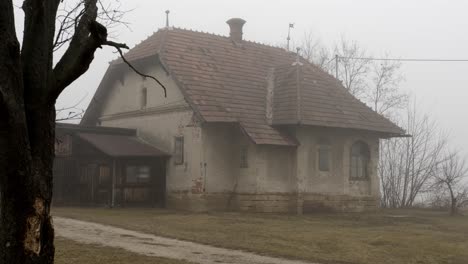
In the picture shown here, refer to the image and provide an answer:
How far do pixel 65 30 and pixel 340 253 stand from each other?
7.51m

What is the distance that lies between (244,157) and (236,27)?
28.8 feet

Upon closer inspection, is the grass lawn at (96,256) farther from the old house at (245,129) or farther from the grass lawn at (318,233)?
the old house at (245,129)

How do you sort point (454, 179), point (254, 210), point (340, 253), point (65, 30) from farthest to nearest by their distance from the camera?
point (454, 179), point (254, 210), point (340, 253), point (65, 30)

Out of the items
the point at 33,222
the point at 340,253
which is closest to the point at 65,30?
the point at 33,222

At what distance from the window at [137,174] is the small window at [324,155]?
724 cm

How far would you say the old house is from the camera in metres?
21.6

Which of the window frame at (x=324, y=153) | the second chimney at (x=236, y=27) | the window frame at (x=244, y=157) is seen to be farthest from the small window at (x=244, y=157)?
the second chimney at (x=236, y=27)

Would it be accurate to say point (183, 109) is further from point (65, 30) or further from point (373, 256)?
point (65, 30)

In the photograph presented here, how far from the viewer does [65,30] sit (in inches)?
302

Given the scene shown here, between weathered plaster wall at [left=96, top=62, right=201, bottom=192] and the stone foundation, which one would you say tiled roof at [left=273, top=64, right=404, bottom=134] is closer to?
the stone foundation

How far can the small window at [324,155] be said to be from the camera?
2297 cm

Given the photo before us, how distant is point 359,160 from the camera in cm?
2461

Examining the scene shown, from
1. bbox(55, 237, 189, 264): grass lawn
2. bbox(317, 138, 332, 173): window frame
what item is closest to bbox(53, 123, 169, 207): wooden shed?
bbox(317, 138, 332, 173): window frame

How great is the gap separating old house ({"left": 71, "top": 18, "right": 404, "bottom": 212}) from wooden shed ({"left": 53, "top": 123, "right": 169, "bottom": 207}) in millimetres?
421
